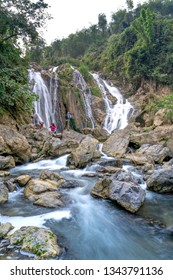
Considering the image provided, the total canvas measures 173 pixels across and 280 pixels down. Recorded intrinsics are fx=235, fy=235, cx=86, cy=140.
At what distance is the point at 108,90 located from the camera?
2917 centimetres

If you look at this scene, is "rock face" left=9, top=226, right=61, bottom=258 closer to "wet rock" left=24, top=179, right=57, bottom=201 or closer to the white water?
"wet rock" left=24, top=179, right=57, bottom=201

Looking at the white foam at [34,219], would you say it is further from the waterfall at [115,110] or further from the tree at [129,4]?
the tree at [129,4]

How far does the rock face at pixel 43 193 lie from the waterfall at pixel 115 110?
1482 cm

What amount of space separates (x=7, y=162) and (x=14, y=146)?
951 millimetres

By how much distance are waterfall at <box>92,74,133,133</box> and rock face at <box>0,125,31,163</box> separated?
11570 millimetres

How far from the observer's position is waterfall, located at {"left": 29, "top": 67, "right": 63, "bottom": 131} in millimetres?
18859

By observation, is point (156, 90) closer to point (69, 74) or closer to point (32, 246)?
point (69, 74)

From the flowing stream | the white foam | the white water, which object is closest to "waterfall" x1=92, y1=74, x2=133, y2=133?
the white water

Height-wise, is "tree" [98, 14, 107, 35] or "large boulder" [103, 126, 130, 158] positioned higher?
"tree" [98, 14, 107, 35]

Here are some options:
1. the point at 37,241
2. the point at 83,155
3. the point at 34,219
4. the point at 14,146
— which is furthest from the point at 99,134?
the point at 37,241

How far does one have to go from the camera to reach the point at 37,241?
422 cm


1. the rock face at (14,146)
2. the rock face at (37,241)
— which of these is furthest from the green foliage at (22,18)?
the rock face at (37,241)
